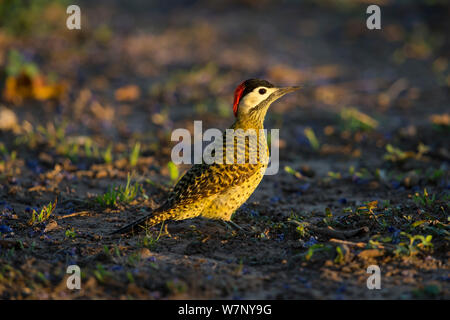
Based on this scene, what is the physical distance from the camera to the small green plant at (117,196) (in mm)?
6664

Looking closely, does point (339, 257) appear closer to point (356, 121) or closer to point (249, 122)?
point (249, 122)

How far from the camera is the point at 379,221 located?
19.1 feet

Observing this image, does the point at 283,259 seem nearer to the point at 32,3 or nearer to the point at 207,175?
the point at 207,175

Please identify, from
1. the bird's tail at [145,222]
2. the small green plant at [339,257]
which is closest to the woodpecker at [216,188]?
the bird's tail at [145,222]

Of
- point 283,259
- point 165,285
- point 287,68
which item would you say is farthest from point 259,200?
point 287,68

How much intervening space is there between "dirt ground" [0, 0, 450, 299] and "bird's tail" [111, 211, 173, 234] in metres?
0.09

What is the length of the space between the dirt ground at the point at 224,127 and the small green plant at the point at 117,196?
39mm

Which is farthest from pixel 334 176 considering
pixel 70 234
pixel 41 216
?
pixel 41 216

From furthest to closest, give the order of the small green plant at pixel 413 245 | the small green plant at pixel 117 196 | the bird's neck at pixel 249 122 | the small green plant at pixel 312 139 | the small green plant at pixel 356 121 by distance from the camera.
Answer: the small green plant at pixel 356 121 → the small green plant at pixel 312 139 → the small green plant at pixel 117 196 → the bird's neck at pixel 249 122 → the small green plant at pixel 413 245

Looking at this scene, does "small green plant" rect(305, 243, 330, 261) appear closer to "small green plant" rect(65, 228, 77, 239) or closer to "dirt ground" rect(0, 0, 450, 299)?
"dirt ground" rect(0, 0, 450, 299)

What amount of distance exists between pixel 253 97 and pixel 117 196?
2.06 m

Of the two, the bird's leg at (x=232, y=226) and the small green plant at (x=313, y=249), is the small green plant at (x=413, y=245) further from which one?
the bird's leg at (x=232, y=226)

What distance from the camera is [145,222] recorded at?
5762 millimetres
